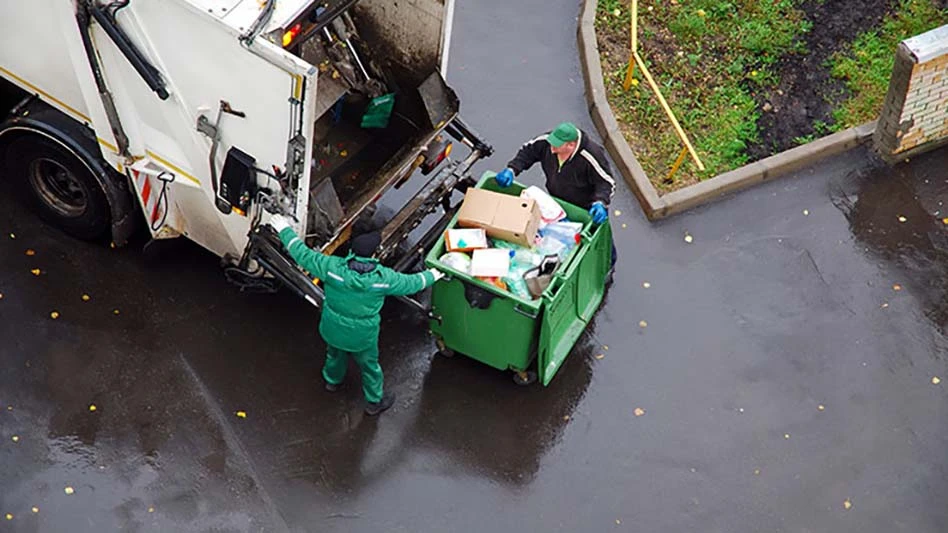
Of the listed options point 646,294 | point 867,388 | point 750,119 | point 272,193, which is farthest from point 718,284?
point 272,193

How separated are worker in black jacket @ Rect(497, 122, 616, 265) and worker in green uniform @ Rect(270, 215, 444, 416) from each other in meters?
1.18

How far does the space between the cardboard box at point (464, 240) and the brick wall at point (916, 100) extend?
3833mm

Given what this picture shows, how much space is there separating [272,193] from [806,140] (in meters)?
4.89

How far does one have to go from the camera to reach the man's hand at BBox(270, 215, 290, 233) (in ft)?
23.9

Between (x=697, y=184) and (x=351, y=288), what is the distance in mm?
3554

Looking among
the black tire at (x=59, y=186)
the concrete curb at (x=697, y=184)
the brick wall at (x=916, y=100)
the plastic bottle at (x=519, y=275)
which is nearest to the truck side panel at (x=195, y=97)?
the black tire at (x=59, y=186)

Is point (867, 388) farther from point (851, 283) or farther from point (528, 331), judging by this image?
point (528, 331)

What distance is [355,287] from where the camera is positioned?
23.1 feet

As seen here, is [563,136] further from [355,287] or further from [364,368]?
[364,368]

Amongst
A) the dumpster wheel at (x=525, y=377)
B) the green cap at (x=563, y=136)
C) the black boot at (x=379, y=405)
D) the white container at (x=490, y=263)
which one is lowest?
the dumpster wheel at (x=525, y=377)

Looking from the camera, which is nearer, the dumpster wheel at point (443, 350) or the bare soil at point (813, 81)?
the dumpster wheel at point (443, 350)

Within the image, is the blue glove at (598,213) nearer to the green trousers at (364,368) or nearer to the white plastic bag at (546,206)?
the white plastic bag at (546,206)

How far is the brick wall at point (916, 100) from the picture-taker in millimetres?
9141

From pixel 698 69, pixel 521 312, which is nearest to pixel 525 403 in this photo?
pixel 521 312
